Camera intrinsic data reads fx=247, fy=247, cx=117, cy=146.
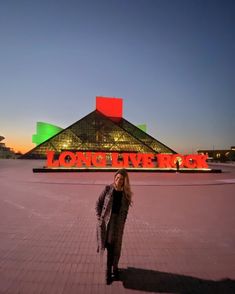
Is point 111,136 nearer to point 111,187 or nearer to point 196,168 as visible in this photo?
point 196,168

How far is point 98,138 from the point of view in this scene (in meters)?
53.1

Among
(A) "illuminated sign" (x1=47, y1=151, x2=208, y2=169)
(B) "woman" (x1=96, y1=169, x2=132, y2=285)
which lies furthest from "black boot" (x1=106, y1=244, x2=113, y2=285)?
(A) "illuminated sign" (x1=47, y1=151, x2=208, y2=169)

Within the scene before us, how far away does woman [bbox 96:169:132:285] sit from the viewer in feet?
10.9

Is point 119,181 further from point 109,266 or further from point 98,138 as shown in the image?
point 98,138

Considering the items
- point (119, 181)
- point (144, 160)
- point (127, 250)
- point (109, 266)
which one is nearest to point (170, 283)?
point (109, 266)

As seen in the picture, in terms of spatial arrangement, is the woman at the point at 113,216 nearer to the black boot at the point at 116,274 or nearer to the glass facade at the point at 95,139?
the black boot at the point at 116,274

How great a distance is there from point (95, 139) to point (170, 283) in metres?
50.1

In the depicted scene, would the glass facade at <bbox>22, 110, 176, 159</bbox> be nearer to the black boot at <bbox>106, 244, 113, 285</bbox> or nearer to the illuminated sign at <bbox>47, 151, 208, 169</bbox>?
the illuminated sign at <bbox>47, 151, 208, 169</bbox>

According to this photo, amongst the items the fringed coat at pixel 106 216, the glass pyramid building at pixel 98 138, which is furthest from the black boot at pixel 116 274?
the glass pyramid building at pixel 98 138

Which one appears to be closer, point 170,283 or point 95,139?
point 170,283

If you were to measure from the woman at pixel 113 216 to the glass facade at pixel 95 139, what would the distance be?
4688cm

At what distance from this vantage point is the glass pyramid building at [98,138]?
50688 millimetres

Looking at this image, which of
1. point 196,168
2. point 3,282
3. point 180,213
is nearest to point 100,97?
point 196,168

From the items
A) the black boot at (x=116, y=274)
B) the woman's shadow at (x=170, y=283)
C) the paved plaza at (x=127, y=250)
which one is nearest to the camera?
the woman's shadow at (x=170, y=283)
